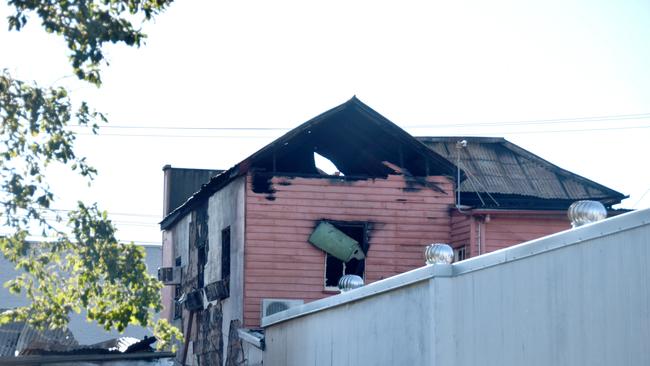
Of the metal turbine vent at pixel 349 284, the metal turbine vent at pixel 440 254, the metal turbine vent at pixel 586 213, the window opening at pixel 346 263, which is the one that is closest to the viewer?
the metal turbine vent at pixel 586 213

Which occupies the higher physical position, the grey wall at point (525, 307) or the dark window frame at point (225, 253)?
the dark window frame at point (225, 253)

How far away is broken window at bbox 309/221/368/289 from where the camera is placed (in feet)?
83.7

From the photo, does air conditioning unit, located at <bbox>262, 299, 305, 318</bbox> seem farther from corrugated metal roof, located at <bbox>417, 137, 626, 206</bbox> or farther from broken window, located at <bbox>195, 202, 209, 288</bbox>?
corrugated metal roof, located at <bbox>417, 137, 626, 206</bbox>

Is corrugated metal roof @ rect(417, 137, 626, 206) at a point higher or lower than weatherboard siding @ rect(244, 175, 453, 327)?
higher

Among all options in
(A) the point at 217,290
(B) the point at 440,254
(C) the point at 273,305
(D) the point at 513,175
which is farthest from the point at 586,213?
(D) the point at 513,175

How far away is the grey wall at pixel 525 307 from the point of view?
912 cm

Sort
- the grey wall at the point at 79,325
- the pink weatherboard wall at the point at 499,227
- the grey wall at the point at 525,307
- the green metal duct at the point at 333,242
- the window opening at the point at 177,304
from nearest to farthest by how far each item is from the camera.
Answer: the grey wall at the point at 525,307 < the pink weatherboard wall at the point at 499,227 < the green metal duct at the point at 333,242 < the window opening at the point at 177,304 < the grey wall at the point at 79,325

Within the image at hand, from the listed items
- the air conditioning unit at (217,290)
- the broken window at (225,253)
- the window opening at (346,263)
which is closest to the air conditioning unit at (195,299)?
the air conditioning unit at (217,290)

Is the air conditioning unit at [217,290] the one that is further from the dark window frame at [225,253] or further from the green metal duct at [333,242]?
the green metal duct at [333,242]

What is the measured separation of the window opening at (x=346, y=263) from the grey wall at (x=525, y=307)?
33.6ft

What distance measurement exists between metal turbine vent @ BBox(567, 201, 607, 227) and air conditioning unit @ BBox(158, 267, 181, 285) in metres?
22.5

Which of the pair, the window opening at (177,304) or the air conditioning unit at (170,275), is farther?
the window opening at (177,304)

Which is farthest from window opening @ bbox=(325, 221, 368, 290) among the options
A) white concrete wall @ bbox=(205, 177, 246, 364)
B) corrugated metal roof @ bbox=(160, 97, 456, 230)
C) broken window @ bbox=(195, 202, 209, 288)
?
broken window @ bbox=(195, 202, 209, 288)

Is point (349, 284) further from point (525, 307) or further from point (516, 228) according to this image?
point (516, 228)
